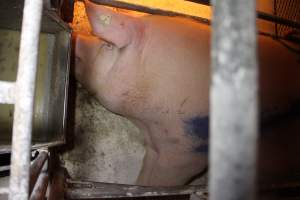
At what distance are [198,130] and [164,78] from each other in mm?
258

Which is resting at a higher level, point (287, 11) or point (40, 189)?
point (287, 11)

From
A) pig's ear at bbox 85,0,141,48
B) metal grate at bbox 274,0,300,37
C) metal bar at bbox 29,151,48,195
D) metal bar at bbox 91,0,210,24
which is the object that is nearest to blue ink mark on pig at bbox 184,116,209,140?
pig's ear at bbox 85,0,141,48

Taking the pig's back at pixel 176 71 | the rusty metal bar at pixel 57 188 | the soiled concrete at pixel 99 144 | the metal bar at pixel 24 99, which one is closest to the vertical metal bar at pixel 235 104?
the metal bar at pixel 24 99

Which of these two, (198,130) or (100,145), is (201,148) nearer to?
(198,130)

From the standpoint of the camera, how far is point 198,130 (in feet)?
4.40

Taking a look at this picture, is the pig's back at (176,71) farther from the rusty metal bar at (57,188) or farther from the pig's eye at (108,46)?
the rusty metal bar at (57,188)

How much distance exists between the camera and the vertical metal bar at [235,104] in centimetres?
34

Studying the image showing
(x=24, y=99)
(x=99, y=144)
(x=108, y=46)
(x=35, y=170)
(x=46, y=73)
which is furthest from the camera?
(x=99, y=144)

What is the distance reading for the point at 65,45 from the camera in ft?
4.56

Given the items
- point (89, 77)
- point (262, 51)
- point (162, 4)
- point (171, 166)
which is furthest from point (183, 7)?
point (171, 166)

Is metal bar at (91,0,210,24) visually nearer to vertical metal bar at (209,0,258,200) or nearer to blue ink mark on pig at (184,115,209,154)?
blue ink mark on pig at (184,115,209,154)

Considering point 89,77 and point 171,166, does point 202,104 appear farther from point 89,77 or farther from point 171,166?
point 89,77

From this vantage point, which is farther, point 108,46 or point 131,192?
point 108,46

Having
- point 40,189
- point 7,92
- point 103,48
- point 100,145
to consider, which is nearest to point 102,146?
point 100,145
